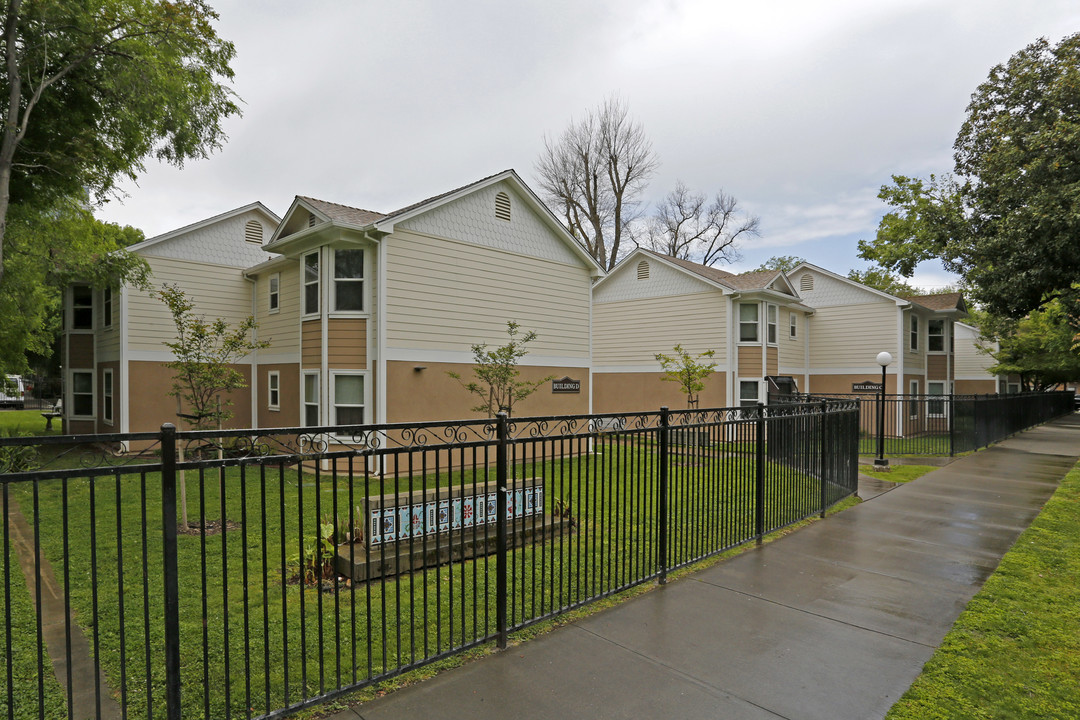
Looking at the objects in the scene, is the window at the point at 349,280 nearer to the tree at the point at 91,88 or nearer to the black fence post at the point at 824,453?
the tree at the point at 91,88

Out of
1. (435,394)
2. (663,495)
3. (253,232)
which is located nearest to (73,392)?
(253,232)

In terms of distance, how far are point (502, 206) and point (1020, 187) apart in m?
12.8

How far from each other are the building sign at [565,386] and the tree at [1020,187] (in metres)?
11.1

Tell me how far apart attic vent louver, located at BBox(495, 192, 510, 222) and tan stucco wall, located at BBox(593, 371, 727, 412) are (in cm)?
850

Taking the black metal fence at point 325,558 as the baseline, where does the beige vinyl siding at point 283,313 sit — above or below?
above

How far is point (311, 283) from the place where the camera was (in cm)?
1305

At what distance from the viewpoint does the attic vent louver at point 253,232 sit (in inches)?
670

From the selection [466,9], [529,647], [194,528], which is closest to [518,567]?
[529,647]

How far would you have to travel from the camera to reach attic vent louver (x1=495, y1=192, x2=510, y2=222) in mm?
13977

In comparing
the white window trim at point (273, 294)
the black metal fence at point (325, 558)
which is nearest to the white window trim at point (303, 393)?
the white window trim at point (273, 294)

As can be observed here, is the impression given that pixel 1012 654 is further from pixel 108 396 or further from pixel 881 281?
pixel 881 281

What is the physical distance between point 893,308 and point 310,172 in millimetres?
23271

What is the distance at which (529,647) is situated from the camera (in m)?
3.78

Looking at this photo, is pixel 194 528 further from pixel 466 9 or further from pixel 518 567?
pixel 466 9
